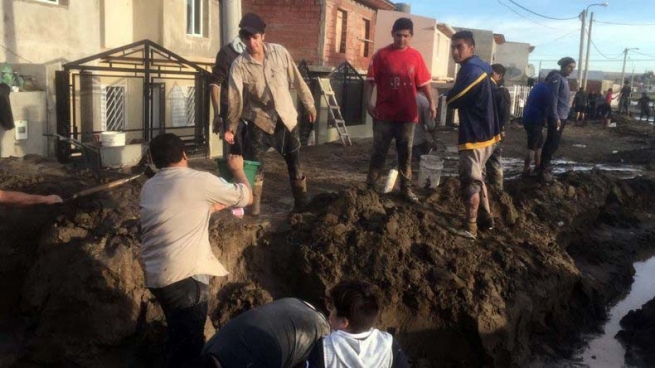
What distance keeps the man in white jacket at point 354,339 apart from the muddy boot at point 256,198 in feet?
9.31

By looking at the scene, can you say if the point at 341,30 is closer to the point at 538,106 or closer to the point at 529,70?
the point at 538,106

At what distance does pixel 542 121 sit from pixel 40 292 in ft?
23.3

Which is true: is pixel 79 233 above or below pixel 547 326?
above

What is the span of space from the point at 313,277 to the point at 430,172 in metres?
2.56

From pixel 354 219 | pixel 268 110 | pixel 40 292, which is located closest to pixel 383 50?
pixel 268 110

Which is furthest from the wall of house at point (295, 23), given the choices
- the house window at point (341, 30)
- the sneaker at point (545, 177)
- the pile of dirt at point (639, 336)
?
the pile of dirt at point (639, 336)

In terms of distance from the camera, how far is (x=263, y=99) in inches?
219

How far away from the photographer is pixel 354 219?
18.2ft

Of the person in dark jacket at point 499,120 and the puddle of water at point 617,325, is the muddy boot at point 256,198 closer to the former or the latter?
the person in dark jacket at point 499,120

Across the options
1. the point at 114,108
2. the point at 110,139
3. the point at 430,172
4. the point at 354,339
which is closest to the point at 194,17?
the point at 114,108

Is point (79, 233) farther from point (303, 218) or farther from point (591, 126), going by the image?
point (591, 126)

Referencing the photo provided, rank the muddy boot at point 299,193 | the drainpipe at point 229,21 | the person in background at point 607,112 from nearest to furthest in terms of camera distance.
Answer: the muddy boot at point 299,193, the drainpipe at point 229,21, the person in background at point 607,112

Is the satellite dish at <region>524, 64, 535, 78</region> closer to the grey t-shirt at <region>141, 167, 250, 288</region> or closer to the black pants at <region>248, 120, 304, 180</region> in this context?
the black pants at <region>248, 120, 304, 180</region>

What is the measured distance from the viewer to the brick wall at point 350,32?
20438mm
